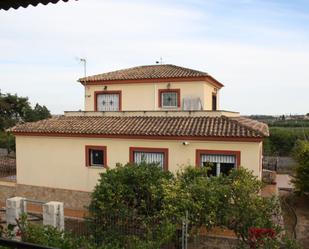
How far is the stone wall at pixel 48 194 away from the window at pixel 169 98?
686cm

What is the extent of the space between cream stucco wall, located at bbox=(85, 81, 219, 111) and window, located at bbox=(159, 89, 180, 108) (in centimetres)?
22

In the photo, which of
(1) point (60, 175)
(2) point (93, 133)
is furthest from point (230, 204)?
(1) point (60, 175)

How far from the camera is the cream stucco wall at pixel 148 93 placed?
20.6m

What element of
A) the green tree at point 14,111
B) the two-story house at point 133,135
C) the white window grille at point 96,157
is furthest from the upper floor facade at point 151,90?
the green tree at point 14,111

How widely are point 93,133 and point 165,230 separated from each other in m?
8.29

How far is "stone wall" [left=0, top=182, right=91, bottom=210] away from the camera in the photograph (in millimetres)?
17859

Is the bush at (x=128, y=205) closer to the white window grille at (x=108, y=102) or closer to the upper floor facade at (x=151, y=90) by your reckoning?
the upper floor facade at (x=151, y=90)

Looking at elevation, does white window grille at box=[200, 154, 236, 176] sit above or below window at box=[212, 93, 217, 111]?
below

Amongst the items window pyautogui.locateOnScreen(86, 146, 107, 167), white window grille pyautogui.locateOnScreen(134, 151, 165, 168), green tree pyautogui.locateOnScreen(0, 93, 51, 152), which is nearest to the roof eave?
window pyautogui.locateOnScreen(86, 146, 107, 167)

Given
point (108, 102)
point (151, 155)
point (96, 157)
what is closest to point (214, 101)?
point (108, 102)

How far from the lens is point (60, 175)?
18.4 meters

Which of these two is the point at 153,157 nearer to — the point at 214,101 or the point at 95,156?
the point at 95,156

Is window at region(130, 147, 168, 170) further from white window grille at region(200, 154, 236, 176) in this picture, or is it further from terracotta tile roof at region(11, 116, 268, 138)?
white window grille at region(200, 154, 236, 176)

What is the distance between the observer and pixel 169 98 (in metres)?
21.2
